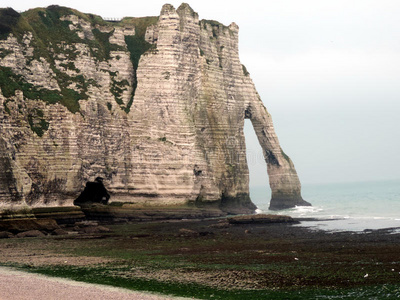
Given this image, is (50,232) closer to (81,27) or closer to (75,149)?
(75,149)

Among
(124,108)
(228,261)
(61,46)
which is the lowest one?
(228,261)

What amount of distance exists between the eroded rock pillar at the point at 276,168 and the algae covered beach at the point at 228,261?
4022 cm

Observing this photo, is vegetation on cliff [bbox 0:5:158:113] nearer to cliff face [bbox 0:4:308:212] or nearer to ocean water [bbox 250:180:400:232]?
cliff face [bbox 0:4:308:212]

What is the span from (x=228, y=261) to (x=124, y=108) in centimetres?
4127

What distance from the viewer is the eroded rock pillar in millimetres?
83312

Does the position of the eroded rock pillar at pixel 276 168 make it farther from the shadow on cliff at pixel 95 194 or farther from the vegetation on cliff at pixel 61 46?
the shadow on cliff at pixel 95 194

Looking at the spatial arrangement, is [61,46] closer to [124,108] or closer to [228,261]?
[124,108]

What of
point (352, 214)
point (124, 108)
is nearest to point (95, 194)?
point (124, 108)

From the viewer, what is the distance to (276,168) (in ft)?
276

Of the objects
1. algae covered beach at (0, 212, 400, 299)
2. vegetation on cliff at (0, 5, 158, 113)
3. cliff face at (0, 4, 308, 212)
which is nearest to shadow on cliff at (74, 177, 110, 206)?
cliff face at (0, 4, 308, 212)

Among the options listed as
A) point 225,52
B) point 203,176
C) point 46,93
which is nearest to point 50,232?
point 46,93

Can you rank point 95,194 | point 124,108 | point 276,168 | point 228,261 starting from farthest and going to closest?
point 276,168 → point 124,108 → point 95,194 → point 228,261

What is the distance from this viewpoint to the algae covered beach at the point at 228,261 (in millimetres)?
20844

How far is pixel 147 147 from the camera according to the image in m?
64.9
